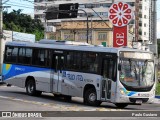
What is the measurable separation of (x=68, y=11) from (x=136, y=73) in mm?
34740

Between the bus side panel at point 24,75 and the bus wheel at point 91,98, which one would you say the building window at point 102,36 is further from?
the bus wheel at point 91,98

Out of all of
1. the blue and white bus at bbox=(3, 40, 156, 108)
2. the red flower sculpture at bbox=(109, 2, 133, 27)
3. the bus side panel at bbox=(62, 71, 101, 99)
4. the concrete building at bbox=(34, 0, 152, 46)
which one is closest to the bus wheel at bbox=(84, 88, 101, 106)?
the blue and white bus at bbox=(3, 40, 156, 108)

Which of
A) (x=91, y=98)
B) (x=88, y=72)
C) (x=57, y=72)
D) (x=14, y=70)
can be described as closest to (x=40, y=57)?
(x=57, y=72)

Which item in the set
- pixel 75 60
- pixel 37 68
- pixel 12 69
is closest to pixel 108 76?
pixel 75 60

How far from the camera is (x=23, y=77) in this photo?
25156 millimetres

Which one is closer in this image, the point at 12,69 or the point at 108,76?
the point at 108,76

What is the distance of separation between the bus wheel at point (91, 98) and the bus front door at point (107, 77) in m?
0.49

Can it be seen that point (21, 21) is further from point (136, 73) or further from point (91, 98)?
point (136, 73)

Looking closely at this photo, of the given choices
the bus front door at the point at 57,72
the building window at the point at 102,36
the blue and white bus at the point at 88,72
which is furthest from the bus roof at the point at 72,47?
the building window at the point at 102,36

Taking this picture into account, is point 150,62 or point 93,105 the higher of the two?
point 150,62

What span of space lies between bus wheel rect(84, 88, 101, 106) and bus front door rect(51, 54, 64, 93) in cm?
189

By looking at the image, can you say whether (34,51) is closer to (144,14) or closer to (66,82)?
(66,82)

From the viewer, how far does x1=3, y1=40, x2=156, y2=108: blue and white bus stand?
20.0 meters

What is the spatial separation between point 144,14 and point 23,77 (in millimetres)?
112620
